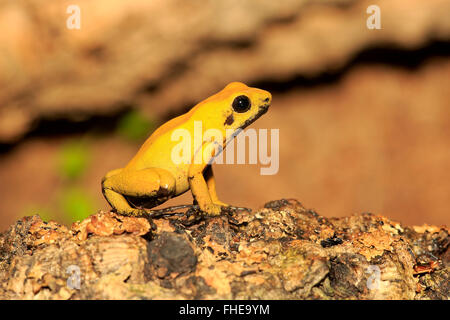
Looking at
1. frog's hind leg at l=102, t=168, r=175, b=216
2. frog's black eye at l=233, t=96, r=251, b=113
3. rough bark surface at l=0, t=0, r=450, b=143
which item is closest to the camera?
frog's hind leg at l=102, t=168, r=175, b=216

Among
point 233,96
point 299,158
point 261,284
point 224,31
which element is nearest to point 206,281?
point 261,284

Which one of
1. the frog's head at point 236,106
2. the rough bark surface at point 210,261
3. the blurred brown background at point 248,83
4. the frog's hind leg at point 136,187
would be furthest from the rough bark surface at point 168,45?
the rough bark surface at point 210,261

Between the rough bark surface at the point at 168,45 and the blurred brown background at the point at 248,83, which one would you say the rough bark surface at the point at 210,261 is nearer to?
the blurred brown background at the point at 248,83

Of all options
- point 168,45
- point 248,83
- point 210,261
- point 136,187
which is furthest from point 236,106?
point 248,83

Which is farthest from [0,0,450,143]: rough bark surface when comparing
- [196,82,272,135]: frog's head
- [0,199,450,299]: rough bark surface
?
[0,199,450,299]: rough bark surface

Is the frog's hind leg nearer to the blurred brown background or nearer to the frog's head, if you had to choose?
the frog's head
